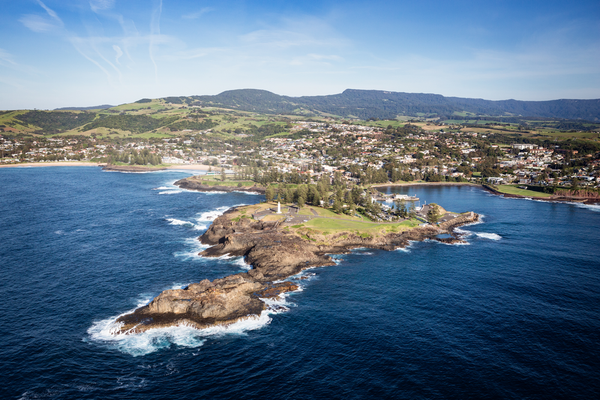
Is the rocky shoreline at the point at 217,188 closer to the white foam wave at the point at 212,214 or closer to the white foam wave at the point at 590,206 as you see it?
the white foam wave at the point at 212,214

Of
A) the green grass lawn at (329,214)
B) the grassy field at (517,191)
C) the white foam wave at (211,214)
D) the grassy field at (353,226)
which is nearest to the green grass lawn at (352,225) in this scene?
the grassy field at (353,226)

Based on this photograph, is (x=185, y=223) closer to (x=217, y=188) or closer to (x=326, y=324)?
(x=217, y=188)

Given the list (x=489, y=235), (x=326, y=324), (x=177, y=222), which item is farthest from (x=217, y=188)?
(x=326, y=324)

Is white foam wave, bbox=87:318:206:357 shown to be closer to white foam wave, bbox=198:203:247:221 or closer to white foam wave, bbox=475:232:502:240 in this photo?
white foam wave, bbox=198:203:247:221

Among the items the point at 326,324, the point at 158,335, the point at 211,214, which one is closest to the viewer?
the point at 158,335

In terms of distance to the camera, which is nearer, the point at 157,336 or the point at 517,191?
the point at 157,336

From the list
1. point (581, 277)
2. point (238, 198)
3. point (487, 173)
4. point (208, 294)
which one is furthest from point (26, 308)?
point (487, 173)

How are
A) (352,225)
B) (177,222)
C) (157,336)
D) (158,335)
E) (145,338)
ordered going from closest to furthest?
1. (145,338)
2. (157,336)
3. (158,335)
4. (352,225)
5. (177,222)
